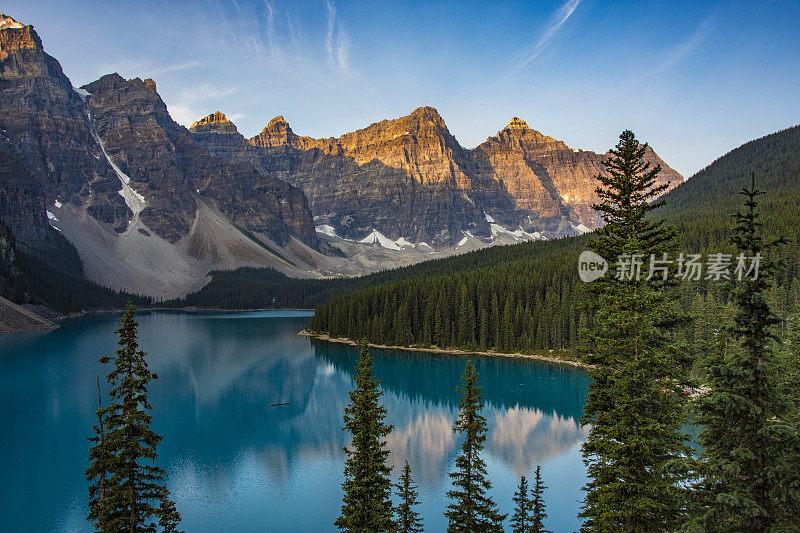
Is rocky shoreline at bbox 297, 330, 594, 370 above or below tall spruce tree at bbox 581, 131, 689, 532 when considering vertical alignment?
below

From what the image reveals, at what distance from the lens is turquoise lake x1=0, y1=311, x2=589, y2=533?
31.2m

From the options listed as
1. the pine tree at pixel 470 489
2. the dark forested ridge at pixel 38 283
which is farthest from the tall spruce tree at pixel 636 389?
the dark forested ridge at pixel 38 283

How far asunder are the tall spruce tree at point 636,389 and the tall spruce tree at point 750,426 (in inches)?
52.2

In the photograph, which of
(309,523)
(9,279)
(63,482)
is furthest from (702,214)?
(9,279)

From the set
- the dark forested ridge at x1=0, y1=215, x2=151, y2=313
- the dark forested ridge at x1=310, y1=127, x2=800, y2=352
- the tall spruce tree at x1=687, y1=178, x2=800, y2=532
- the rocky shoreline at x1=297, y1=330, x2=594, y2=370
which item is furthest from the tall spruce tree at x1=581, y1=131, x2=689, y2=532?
the dark forested ridge at x1=0, y1=215, x2=151, y2=313

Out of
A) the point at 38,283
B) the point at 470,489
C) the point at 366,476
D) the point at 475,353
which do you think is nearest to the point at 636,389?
the point at 470,489

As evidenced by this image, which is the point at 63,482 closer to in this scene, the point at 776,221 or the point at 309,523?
the point at 309,523

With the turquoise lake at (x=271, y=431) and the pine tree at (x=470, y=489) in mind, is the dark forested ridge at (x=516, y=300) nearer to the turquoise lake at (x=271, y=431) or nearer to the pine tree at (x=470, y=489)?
the turquoise lake at (x=271, y=431)

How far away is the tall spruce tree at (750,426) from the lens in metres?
11.0

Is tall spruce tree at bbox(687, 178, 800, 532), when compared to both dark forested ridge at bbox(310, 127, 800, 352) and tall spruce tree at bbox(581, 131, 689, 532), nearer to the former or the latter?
tall spruce tree at bbox(581, 131, 689, 532)

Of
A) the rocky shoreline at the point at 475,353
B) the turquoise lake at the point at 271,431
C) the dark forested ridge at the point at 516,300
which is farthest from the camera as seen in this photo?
the dark forested ridge at the point at 516,300

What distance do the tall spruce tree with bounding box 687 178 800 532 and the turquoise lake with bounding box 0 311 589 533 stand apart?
19314 millimetres

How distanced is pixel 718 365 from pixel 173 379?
7320 centimetres

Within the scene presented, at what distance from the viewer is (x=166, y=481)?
35375 millimetres
